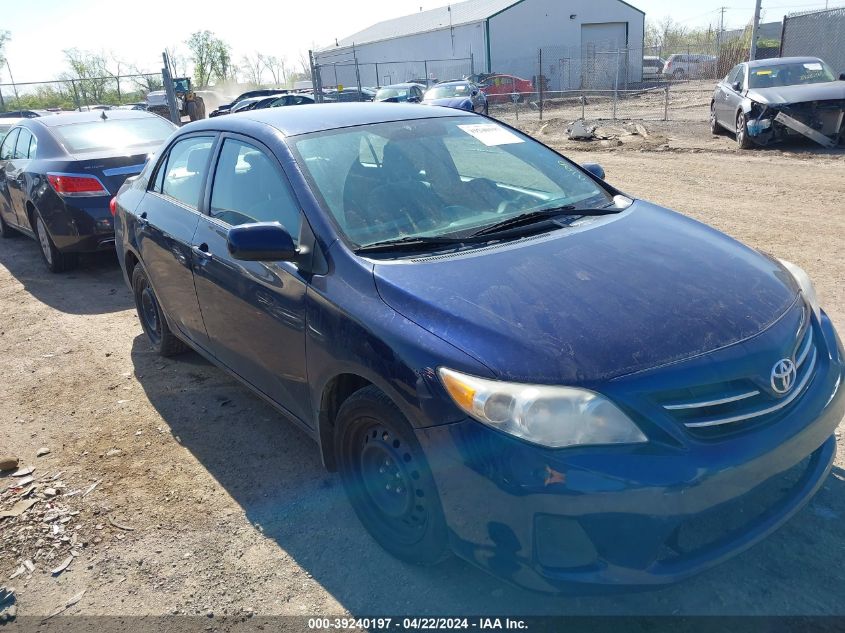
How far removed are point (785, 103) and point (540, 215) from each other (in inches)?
420

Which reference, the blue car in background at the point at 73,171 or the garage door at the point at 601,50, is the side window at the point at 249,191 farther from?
the garage door at the point at 601,50

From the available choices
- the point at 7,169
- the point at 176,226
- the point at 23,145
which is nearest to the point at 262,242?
the point at 176,226

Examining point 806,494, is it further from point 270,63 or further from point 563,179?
point 270,63

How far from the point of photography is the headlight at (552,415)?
6.91 feet

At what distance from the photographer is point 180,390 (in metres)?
4.63

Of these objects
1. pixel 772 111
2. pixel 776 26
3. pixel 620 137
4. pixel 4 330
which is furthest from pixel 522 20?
pixel 4 330

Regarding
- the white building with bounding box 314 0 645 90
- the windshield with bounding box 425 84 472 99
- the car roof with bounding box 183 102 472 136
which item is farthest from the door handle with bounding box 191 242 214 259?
the white building with bounding box 314 0 645 90

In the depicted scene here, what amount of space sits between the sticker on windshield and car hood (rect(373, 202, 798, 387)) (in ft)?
3.45

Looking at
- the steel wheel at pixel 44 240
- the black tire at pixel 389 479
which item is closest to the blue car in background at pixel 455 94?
the steel wheel at pixel 44 240

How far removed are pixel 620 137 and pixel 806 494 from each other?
574 inches

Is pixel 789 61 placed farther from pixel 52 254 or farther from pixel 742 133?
pixel 52 254

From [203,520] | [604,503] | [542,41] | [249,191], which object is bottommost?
[203,520]

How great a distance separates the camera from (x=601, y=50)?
40688 mm

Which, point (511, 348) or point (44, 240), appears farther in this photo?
point (44, 240)
